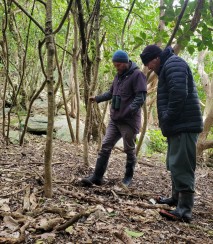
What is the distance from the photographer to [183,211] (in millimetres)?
3098

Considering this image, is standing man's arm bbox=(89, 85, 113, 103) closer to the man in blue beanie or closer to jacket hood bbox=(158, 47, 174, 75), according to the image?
the man in blue beanie

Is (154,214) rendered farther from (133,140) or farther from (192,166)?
(133,140)

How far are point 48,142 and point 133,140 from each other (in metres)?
1.59

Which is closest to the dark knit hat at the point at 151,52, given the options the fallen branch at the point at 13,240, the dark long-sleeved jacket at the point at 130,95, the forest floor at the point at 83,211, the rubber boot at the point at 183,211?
the dark long-sleeved jacket at the point at 130,95

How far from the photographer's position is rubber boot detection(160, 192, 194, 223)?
306 centimetres

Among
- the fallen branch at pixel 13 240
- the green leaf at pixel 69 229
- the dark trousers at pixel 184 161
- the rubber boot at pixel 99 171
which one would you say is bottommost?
the green leaf at pixel 69 229

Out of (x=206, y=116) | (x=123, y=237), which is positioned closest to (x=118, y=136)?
(x=123, y=237)

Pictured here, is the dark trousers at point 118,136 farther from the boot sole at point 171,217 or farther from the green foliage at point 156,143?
the green foliage at point 156,143

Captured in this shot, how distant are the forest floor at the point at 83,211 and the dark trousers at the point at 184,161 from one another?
0.43m

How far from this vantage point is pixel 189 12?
317cm

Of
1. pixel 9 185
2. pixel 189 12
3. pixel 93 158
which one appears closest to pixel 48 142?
pixel 9 185

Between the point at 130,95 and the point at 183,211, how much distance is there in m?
1.73

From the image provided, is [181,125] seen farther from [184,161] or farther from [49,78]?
[49,78]

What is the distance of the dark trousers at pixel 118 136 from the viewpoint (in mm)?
4090
